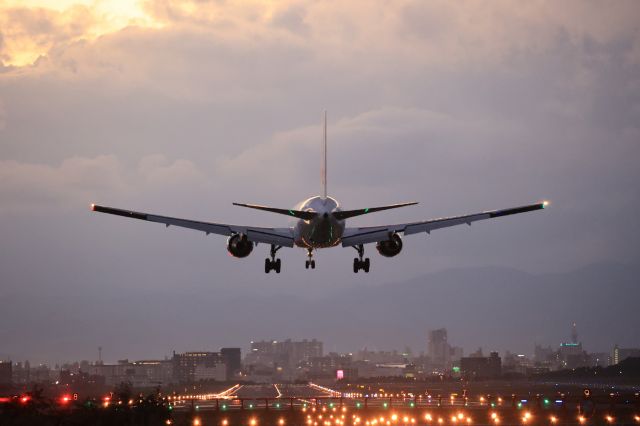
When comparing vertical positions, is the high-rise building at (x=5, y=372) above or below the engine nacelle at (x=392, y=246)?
below

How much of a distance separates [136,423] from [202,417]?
65.5 feet

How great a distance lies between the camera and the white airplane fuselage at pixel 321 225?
65.8m

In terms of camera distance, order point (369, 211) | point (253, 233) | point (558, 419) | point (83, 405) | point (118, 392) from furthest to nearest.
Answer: point (558, 419) < point (253, 233) < point (118, 392) < point (369, 211) < point (83, 405)

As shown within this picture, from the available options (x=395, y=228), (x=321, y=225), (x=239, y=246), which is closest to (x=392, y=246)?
(x=395, y=228)

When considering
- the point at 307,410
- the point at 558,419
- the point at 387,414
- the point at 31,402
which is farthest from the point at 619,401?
the point at 31,402

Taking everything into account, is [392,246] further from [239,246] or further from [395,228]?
[239,246]

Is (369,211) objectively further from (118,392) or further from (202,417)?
(202,417)

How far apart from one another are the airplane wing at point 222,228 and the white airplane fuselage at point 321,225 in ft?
16.6

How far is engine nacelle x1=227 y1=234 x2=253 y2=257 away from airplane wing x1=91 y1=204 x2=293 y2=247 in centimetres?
60

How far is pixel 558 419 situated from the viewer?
80.1 meters

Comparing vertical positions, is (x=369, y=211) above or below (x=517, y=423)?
above

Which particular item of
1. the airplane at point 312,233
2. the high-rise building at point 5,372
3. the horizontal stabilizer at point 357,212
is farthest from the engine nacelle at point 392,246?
the high-rise building at point 5,372

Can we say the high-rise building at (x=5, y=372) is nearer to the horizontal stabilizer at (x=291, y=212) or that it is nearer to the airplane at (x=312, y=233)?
the airplane at (x=312, y=233)

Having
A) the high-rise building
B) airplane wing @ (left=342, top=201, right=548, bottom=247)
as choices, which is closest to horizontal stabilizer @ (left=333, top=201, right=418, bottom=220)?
airplane wing @ (left=342, top=201, right=548, bottom=247)
